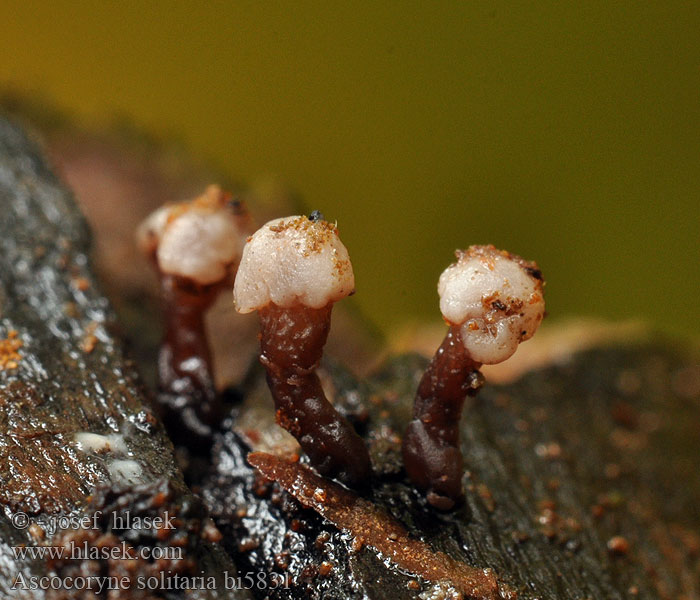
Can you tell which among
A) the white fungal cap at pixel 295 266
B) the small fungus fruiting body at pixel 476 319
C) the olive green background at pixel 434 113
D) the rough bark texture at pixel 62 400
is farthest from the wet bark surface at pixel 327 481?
the olive green background at pixel 434 113

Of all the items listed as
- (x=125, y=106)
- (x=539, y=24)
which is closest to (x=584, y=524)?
(x=539, y=24)

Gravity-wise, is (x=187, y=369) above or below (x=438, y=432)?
above

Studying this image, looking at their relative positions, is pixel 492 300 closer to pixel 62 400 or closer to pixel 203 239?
pixel 203 239

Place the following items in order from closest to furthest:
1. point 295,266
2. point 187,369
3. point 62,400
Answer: point 295,266, point 62,400, point 187,369

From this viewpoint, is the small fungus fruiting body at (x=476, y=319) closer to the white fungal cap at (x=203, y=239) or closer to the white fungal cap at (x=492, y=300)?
the white fungal cap at (x=492, y=300)

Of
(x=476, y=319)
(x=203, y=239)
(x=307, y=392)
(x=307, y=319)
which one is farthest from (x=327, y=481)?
(x=203, y=239)

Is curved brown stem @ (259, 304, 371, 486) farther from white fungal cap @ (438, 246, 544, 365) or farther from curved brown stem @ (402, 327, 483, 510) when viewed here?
white fungal cap @ (438, 246, 544, 365)

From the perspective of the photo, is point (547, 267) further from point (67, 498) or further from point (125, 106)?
point (67, 498)
